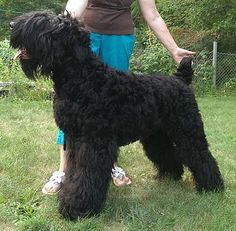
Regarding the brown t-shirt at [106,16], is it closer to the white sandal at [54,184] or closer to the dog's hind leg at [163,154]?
the dog's hind leg at [163,154]

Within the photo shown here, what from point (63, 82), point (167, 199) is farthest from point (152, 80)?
point (167, 199)

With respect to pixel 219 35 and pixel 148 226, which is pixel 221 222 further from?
pixel 219 35

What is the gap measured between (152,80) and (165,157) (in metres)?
0.97

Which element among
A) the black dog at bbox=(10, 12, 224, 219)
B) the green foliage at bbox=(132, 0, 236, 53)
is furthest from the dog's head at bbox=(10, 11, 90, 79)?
the green foliage at bbox=(132, 0, 236, 53)

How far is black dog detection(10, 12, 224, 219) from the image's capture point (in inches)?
133

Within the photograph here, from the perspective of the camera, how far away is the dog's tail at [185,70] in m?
4.16

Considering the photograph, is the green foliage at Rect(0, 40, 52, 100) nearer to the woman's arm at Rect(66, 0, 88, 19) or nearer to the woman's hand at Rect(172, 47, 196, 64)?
the woman's hand at Rect(172, 47, 196, 64)

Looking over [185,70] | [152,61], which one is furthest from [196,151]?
[152,61]

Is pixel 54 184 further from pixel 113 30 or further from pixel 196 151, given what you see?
pixel 113 30

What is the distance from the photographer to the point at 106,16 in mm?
4027

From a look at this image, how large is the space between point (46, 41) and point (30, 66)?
250 mm

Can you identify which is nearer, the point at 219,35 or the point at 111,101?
the point at 111,101

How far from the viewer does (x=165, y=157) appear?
4590mm

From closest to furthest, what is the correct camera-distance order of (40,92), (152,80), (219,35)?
(152,80) → (40,92) → (219,35)
